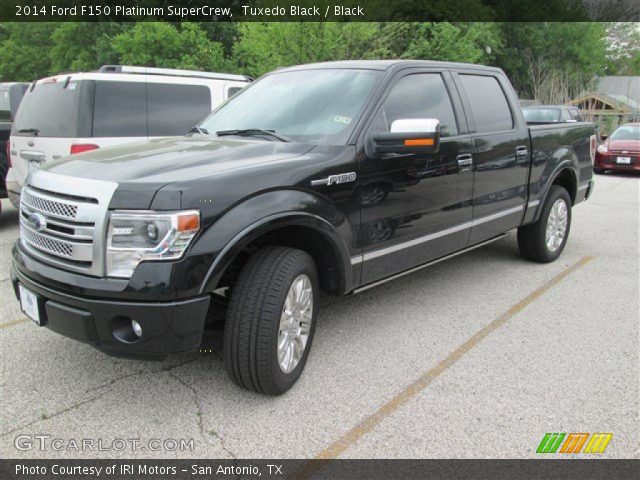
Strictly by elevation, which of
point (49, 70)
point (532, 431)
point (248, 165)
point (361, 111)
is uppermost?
point (49, 70)

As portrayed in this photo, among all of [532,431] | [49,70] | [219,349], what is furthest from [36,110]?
[49,70]

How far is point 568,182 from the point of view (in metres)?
6.23

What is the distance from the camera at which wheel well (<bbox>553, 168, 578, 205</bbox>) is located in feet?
20.0

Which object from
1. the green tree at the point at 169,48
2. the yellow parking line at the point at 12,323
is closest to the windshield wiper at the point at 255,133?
the yellow parking line at the point at 12,323

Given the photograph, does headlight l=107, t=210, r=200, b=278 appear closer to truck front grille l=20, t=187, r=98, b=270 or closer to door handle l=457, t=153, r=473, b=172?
truck front grille l=20, t=187, r=98, b=270

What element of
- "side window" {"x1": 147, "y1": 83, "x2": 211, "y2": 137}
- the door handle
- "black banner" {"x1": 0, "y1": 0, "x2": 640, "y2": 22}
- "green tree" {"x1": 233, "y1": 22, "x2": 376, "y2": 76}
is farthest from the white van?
"black banner" {"x1": 0, "y1": 0, "x2": 640, "y2": 22}

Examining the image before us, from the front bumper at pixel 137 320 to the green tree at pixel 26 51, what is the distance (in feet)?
148

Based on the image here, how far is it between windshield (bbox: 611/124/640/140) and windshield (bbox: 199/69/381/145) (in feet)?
49.6

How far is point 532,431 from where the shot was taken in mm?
2893

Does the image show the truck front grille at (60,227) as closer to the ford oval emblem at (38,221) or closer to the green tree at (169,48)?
the ford oval emblem at (38,221)

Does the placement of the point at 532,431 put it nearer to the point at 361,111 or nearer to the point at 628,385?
the point at 628,385

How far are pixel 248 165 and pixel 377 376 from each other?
59.2 inches

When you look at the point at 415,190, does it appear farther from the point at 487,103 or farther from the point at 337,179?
the point at 487,103

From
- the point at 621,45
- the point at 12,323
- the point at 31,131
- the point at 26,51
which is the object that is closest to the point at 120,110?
the point at 31,131
